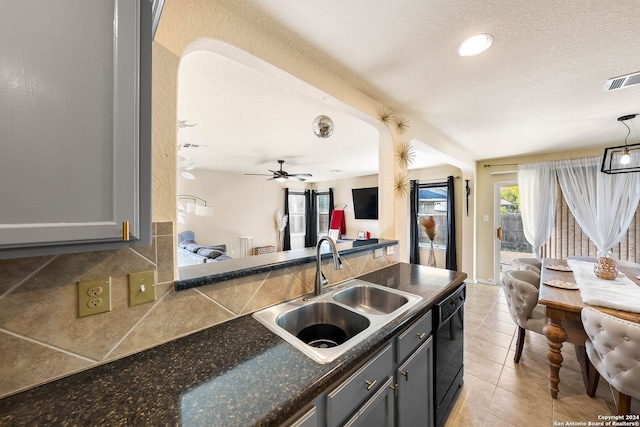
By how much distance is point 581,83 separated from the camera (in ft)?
6.01

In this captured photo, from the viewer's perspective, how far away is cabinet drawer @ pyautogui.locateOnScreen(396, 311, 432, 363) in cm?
113

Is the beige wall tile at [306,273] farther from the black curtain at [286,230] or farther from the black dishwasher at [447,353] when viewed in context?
the black curtain at [286,230]

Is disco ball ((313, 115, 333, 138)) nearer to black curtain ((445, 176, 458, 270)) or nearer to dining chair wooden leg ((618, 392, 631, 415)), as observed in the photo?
dining chair wooden leg ((618, 392, 631, 415))

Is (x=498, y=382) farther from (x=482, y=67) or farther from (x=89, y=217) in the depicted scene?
(x=89, y=217)

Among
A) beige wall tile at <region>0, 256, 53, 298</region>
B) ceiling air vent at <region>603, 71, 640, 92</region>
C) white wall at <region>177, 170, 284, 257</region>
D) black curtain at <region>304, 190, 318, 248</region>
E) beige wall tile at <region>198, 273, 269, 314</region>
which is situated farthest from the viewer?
black curtain at <region>304, 190, 318, 248</region>

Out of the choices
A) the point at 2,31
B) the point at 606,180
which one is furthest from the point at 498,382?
the point at 606,180

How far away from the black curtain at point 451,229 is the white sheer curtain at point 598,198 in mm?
1528

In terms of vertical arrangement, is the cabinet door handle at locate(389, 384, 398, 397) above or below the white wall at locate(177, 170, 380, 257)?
below

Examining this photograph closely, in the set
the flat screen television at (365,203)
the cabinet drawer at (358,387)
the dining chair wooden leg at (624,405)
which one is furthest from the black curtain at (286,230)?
the dining chair wooden leg at (624,405)

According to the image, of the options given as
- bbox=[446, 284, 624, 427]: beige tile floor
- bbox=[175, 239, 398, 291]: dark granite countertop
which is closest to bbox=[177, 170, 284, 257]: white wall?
bbox=[175, 239, 398, 291]: dark granite countertop

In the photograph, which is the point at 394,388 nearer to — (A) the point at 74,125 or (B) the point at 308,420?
(B) the point at 308,420

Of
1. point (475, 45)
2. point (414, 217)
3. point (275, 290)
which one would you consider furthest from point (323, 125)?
point (414, 217)

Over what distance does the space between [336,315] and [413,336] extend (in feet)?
1.33

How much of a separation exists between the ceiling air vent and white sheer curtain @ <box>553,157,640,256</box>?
232cm
